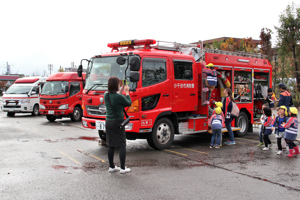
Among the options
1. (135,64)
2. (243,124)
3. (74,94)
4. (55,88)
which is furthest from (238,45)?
(135,64)

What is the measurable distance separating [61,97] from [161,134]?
9.38m

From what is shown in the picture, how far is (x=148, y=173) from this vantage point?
6.22 m

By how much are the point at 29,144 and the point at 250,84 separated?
813 cm

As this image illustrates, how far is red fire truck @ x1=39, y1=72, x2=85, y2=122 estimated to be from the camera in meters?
16.3

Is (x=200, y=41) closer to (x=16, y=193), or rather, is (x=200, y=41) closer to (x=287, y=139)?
(x=287, y=139)

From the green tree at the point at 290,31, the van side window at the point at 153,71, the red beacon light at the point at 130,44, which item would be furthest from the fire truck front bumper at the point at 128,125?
the green tree at the point at 290,31

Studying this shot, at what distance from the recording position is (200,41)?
10.0 meters

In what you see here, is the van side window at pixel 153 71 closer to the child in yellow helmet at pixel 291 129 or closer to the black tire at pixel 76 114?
the child in yellow helmet at pixel 291 129

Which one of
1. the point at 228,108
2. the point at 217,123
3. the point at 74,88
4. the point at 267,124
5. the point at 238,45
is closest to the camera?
the point at 267,124

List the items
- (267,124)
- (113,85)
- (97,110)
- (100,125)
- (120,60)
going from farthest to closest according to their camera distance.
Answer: (267,124) → (97,110) → (100,125) → (120,60) → (113,85)

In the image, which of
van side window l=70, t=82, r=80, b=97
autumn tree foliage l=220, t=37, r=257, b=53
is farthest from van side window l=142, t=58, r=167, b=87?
autumn tree foliage l=220, t=37, r=257, b=53

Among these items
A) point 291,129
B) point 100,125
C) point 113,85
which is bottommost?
point 291,129

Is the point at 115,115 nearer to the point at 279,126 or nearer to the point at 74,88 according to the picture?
the point at 279,126

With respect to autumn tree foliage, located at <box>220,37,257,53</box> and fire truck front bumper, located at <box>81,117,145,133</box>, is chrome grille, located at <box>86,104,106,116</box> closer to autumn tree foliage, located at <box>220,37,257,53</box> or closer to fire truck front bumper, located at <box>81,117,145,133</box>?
fire truck front bumper, located at <box>81,117,145,133</box>
